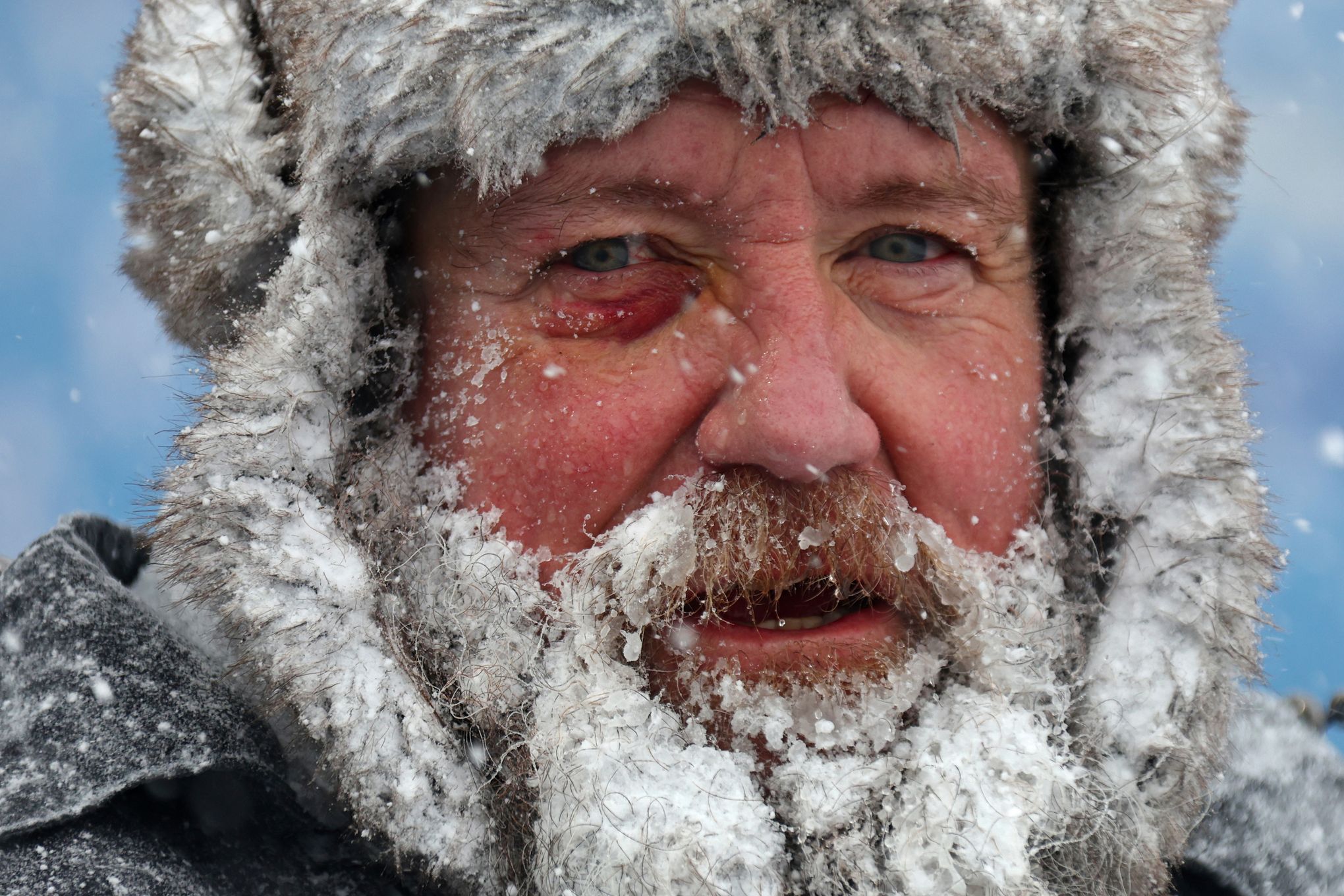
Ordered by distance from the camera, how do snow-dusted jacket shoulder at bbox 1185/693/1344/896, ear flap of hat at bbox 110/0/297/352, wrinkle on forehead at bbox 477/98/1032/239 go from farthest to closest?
snow-dusted jacket shoulder at bbox 1185/693/1344/896 < ear flap of hat at bbox 110/0/297/352 < wrinkle on forehead at bbox 477/98/1032/239

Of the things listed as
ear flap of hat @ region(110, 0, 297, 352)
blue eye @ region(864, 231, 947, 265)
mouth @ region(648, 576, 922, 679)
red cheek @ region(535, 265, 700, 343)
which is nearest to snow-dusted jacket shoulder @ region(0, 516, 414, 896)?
ear flap of hat @ region(110, 0, 297, 352)

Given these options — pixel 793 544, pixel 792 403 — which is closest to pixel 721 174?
pixel 792 403

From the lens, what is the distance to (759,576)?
1.58 m

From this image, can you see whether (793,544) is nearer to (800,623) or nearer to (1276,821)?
(800,623)

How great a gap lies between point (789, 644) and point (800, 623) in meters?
0.06

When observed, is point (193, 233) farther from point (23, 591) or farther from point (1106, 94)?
point (1106, 94)

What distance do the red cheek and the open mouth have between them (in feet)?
1.47

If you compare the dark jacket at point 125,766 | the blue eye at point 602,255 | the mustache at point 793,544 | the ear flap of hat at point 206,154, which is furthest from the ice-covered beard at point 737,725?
the ear flap of hat at point 206,154

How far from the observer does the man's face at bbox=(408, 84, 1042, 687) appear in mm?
1631

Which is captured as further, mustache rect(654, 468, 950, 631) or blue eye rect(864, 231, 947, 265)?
blue eye rect(864, 231, 947, 265)

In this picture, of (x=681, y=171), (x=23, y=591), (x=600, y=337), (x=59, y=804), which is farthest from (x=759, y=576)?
(x=23, y=591)

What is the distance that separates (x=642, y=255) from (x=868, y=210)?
366 mm

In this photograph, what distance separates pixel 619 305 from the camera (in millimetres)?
1761

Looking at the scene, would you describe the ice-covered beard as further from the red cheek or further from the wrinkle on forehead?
the wrinkle on forehead
